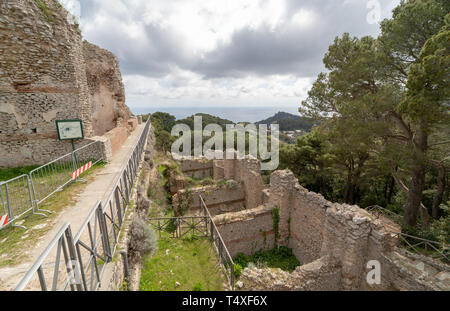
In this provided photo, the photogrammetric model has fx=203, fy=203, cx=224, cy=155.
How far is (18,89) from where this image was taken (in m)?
7.90

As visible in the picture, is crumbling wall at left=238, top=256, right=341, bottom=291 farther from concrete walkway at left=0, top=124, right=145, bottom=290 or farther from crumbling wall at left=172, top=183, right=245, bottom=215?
crumbling wall at left=172, top=183, right=245, bottom=215

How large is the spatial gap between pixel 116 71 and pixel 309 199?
1671 centimetres

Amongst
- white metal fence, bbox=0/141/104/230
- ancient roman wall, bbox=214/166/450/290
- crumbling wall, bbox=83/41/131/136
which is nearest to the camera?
white metal fence, bbox=0/141/104/230

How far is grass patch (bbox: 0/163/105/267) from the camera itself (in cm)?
354

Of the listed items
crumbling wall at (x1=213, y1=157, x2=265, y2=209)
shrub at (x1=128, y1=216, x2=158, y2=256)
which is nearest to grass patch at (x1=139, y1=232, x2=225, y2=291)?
shrub at (x1=128, y1=216, x2=158, y2=256)

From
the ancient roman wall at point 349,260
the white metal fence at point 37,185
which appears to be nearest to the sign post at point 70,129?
the white metal fence at point 37,185

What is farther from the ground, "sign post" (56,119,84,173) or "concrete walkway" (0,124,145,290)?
"sign post" (56,119,84,173)

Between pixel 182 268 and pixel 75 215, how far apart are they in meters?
3.60

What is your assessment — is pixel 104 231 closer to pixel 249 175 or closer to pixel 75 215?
pixel 75 215

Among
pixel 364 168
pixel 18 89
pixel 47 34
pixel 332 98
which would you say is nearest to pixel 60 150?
pixel 18 89

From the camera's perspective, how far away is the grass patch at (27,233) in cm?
354

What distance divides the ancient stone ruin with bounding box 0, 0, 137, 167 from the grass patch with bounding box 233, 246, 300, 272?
26.7ft

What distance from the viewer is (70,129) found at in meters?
8.77

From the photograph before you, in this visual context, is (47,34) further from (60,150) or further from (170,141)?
(170,141)
